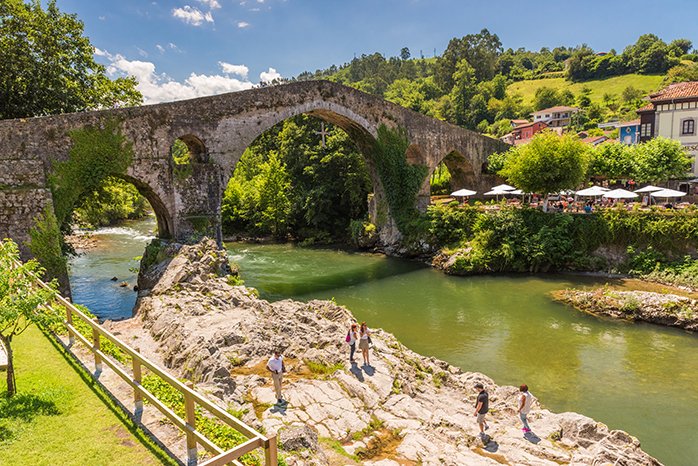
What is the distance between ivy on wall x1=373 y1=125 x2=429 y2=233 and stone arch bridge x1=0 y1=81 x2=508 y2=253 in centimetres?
66

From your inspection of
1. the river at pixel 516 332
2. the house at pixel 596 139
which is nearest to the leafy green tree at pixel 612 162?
the river at pixel 516 332

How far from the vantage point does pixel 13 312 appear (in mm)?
5996

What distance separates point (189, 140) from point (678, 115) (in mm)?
35396

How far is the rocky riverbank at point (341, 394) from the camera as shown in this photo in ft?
25.6

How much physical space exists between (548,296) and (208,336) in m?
15.5

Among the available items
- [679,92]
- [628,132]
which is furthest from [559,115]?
[679,92]

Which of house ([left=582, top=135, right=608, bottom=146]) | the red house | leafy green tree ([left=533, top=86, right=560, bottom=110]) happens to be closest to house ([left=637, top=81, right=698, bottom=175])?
house ([left=582, top=135, right=608, bottom=146])

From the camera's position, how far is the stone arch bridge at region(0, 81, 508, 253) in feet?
50.1

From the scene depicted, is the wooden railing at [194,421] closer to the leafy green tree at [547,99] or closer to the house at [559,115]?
the house at [559,115]

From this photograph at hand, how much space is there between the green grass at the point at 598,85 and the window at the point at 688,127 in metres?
49.1

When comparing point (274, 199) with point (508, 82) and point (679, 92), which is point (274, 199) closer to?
point (679, 92)

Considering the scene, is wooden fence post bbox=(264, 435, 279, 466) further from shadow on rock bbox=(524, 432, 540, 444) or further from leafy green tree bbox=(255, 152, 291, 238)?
leafy green tree bbox=(255, 152, 291, 238)

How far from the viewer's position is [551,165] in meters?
26.0

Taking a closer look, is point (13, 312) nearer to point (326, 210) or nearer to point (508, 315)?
point (508, 315)
